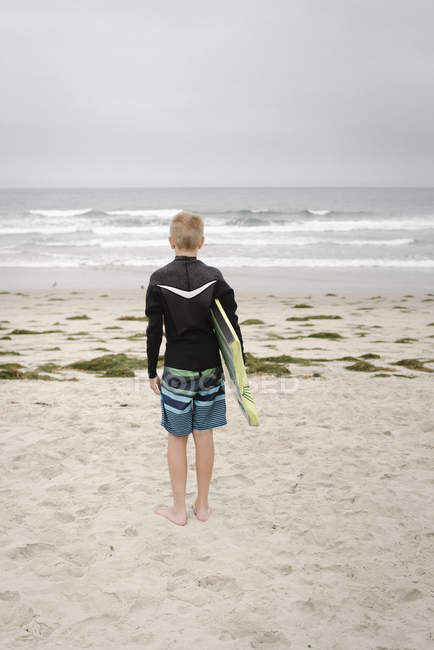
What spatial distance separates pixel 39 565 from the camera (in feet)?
8.93

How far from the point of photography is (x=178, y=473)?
3166mm

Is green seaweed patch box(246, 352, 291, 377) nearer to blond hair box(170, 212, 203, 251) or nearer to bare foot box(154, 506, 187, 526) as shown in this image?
bare foot box(154, 506, 187, 526)

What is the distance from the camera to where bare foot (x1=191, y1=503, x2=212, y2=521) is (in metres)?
3.25

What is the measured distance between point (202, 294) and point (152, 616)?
1654 mm

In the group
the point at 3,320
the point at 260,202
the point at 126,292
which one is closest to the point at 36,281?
the point at 126,292

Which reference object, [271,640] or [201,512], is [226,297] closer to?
[201,512]

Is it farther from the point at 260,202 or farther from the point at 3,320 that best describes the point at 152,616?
the point at 260,202

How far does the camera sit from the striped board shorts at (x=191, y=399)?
299 centimetres

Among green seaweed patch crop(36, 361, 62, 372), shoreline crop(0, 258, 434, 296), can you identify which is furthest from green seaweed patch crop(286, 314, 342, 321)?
green seaweed patch crop(36, 361, 62, 372)

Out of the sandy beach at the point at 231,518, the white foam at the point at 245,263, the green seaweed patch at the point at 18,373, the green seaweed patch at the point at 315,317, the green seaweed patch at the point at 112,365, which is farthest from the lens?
the white foam at the point at 245,263

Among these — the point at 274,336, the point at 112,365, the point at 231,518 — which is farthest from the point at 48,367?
the point at 231,518

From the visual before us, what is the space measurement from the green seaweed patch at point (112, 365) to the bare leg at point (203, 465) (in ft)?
10.7

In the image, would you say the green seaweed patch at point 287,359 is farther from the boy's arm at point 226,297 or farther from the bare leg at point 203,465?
the boy's arm at point 226,297

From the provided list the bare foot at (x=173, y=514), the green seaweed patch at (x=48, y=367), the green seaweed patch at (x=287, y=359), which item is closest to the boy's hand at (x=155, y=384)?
the bare foot at (x=173, y=514)
